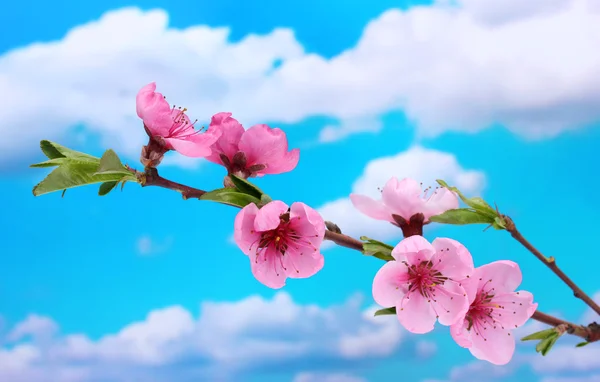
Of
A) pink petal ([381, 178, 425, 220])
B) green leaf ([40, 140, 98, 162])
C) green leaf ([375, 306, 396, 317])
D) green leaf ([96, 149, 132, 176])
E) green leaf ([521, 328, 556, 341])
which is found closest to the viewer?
green leaf ([96, 149, 132, 176])

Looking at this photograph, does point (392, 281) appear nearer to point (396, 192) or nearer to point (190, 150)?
point (396, 192)

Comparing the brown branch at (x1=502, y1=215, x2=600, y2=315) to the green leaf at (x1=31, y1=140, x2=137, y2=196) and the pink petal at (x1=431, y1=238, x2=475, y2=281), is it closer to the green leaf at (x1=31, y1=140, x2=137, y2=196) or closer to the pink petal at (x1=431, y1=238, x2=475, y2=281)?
the pink petal at (x1=431, y1=238, x2=475, y2=281)

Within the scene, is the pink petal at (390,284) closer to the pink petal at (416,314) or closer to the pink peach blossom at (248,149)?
the pink petal at (416,314)

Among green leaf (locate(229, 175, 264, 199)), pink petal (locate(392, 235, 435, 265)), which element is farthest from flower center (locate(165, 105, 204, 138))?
pink petal (locate(392, 235, 435, 265))

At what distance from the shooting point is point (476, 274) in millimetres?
1492

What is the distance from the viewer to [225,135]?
57.1 inches

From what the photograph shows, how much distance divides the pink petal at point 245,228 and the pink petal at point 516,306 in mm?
616

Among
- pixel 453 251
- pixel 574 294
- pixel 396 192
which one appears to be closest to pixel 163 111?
pixel 396 192

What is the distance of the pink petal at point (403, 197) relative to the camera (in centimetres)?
157

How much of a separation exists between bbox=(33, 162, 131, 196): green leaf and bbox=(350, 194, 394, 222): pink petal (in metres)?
0.57

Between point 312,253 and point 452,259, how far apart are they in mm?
306

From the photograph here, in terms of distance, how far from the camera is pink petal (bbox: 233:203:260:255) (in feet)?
4.32

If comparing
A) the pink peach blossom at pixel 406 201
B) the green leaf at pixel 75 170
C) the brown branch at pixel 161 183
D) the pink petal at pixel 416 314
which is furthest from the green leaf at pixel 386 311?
the green leaf at pixel 75 170

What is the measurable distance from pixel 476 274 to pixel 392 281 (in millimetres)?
207
